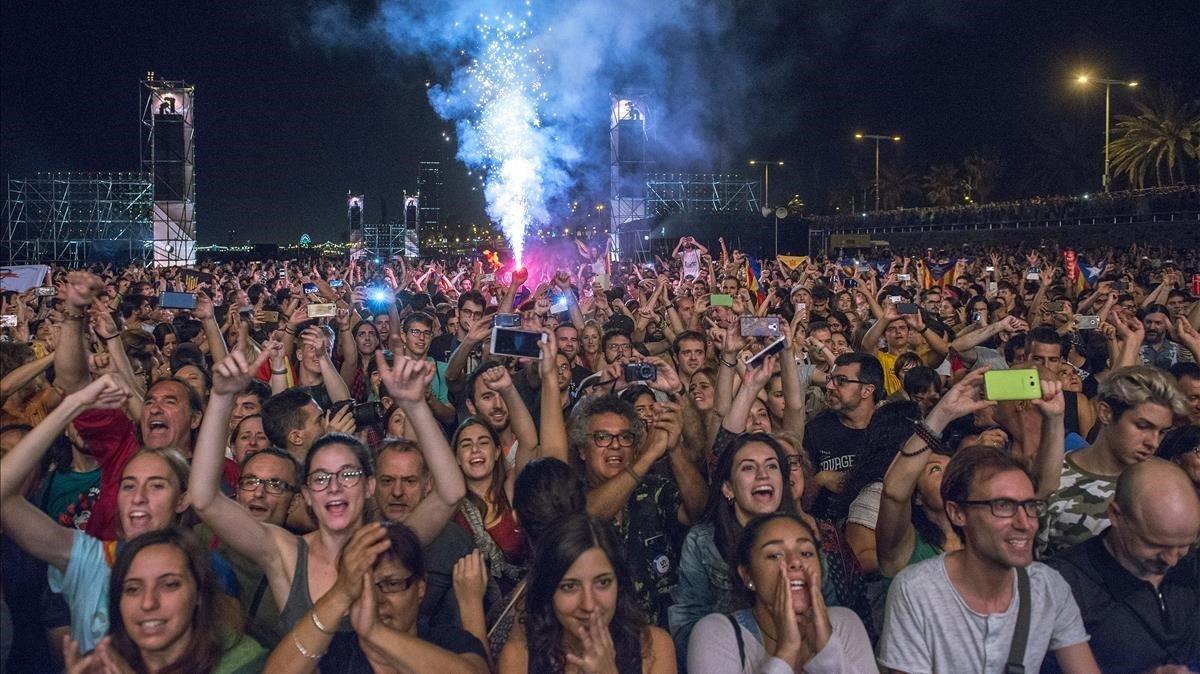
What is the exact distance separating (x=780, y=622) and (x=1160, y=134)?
148 ft

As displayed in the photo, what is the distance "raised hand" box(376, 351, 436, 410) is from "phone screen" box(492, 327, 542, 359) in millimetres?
1674

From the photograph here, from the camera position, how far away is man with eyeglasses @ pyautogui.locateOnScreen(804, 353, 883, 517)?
20.9 feet

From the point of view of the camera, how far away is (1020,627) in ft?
11.9

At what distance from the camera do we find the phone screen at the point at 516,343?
589cm

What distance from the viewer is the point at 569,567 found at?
367cm

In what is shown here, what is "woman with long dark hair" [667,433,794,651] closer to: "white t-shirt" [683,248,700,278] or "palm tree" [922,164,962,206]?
"white t-shirt" [683,248,700,278]

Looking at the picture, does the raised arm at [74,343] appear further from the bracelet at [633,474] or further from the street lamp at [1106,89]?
the street lamp at [1106,89]

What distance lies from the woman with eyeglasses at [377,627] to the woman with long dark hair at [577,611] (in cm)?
22

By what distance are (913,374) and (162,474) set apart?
4515 millimetres

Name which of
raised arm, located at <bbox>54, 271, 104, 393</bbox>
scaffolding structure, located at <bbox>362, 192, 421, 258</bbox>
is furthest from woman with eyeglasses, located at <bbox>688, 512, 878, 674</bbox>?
scaffolding structure, located at <bbox>362, 192, 421, 258</bbox>

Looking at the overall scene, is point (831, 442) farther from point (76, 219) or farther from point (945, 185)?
point (945, 185)

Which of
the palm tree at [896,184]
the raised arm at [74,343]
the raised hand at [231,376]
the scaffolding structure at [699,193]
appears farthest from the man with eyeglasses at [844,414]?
the palm tree at [896,184]

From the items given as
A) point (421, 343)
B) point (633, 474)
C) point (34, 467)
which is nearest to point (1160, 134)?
point (421, 343)

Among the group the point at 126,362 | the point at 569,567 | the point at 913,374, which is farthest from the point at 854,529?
the point at 126,362
